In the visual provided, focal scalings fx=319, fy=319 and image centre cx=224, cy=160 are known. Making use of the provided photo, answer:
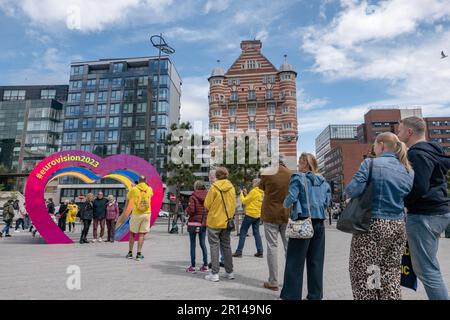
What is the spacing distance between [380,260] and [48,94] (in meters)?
94.8

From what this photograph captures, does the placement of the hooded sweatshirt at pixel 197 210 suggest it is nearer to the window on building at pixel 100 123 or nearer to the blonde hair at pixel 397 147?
the blonde hair at pixel 397 147

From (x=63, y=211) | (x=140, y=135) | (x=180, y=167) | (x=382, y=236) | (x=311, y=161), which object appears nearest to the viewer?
(x=382, y=236)

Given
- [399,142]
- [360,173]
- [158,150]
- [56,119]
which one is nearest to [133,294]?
[360,173]

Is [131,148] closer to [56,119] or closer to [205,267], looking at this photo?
[56,119]

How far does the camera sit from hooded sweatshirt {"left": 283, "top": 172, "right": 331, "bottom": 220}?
419 cm

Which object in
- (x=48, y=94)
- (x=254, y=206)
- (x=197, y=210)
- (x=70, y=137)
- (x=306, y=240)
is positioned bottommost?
(x=306, y=240)

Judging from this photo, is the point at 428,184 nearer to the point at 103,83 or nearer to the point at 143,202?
the point at 143,202

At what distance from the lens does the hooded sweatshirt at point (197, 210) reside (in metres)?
6.60

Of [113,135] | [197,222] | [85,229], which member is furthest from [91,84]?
[197,222]

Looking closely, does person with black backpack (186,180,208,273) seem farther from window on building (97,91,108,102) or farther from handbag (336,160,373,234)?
window on building (97,91,108,102)

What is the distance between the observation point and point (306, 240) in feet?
13.7

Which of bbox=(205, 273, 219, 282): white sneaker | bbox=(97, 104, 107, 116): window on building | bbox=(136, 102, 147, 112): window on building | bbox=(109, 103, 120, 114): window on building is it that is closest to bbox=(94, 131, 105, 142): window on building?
bbox=(97, 104, 107, 116): window on building

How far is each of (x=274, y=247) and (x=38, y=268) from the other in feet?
16.3

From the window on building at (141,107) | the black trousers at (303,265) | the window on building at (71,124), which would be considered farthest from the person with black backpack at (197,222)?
the window on building at (71,124)
